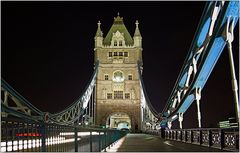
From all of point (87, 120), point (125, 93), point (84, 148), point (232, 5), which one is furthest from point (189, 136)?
point (125, 93)

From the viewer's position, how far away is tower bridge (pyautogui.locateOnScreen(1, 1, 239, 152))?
562 cm

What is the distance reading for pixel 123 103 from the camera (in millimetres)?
68188

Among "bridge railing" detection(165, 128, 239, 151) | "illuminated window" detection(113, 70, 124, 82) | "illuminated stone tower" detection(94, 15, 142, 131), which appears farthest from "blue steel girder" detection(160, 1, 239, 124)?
"illuminated window" detection(113, 70, 124, 82)

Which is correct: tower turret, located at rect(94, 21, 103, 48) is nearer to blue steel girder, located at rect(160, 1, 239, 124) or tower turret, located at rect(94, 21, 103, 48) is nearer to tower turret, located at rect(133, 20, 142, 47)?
tower turret, located at rect(133, 20, 142, 47)

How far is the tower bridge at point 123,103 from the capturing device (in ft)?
18.5

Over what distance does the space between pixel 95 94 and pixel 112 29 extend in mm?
15454

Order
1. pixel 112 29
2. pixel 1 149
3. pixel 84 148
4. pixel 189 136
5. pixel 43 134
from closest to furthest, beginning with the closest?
1. pixel 1 149
2. pixel 43 134
3. pixel 84 148
4. pixel 189 136
5. pixel 112 29

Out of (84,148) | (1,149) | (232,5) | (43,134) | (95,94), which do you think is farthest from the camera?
(95,94)

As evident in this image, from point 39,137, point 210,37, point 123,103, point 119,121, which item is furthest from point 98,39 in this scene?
point 39,137

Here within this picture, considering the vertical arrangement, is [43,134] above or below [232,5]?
below

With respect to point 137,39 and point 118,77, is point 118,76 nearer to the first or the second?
point 118,77

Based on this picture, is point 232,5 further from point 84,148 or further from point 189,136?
point 189,136

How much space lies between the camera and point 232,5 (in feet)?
35.0

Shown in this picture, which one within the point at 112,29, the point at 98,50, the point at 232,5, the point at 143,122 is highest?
the point at 112,29
